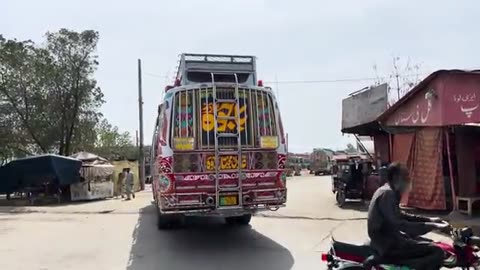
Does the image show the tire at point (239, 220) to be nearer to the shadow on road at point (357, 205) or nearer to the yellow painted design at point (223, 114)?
the yellow painted design at point (223, 114)

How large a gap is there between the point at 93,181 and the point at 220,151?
19.0m

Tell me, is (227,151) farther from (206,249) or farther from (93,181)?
(93,181)

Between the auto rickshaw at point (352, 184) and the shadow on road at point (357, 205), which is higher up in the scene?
the auto rickshaw at point (352, 184)

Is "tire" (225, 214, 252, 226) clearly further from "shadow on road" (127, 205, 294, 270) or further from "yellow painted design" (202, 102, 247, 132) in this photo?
"yellow painted design" (202, 102, 247, 132)

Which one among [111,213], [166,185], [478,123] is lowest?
[111,213]

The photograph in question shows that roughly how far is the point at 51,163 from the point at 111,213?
7484 mm

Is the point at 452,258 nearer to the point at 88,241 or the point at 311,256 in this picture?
the point at 311,256

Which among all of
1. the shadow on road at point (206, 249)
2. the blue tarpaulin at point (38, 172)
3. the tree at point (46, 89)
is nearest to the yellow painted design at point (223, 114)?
the shadow on road at point (206, 249)

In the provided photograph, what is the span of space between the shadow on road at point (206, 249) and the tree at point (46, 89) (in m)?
21.7

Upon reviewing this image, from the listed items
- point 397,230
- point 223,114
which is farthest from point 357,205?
point 397,230

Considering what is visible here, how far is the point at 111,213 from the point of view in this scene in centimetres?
1961

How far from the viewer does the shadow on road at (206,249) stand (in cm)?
911

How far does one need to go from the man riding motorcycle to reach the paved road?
3352mm

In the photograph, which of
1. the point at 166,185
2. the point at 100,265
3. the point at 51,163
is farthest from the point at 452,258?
the point at 51,163
